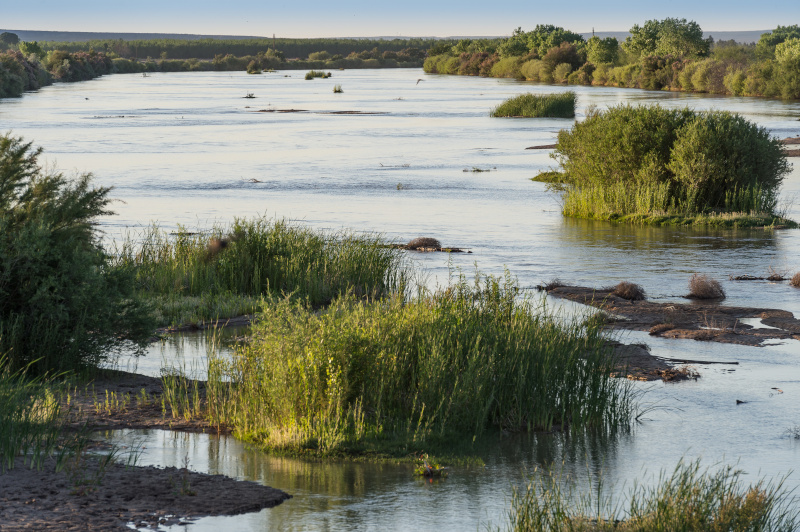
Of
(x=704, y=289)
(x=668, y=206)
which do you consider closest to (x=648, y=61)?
(x=668, y=206)

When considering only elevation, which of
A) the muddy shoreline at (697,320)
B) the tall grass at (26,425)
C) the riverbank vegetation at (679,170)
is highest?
the riverbank vegetation at (679,170)

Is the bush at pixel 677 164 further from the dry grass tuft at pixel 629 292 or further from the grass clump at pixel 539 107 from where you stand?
the grass clump at pixel 539 107

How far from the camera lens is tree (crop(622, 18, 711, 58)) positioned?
422 ft

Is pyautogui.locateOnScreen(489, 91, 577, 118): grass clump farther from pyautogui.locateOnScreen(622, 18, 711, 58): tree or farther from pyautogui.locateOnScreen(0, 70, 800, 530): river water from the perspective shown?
pyautogui.locateOnScreen(622, 18, 711, 58): tree

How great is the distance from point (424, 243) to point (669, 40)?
115291mm

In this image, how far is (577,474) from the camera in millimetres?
9000

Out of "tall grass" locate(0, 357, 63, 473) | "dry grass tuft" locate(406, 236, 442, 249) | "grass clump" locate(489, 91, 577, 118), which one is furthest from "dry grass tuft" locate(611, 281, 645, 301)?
"grass clump" locate(489, 91, 577, 118)

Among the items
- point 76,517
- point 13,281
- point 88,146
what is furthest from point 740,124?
point 88,146

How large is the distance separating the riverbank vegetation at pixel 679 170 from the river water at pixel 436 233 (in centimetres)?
106

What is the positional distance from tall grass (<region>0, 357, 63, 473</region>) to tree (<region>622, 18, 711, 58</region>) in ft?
406

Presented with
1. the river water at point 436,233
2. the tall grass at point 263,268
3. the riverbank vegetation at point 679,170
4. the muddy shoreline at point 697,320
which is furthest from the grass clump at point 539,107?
the muddy shoreline at point 697,320

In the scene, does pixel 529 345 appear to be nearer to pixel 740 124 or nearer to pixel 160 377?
pixel 160 377

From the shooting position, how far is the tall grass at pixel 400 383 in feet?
31.2

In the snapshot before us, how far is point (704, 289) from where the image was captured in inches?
684
